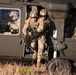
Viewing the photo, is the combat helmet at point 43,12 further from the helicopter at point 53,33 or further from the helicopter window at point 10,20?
the helicopter window at point 10,20

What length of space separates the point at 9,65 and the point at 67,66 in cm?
154

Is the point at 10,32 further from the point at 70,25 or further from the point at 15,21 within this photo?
the point at 70,25

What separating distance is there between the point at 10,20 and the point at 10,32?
0.31m

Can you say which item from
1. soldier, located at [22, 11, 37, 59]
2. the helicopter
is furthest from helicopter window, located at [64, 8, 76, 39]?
soldier, located at [22, 11, 37, 59]

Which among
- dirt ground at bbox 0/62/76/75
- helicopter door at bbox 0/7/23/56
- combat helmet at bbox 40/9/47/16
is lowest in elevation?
dirt ground at bbox 0/62/76/75

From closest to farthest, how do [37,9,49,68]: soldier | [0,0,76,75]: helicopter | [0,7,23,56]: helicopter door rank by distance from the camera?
[0,0,76,75]: helicopter
[37,9,49,68]: soldier
[0,7,23,56]: helicopter door

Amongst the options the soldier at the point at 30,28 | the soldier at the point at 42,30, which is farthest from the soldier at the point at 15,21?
the soldier at the point at 42,30

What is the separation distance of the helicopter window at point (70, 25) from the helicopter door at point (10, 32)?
119cm

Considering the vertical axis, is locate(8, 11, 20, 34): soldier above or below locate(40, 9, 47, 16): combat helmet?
below

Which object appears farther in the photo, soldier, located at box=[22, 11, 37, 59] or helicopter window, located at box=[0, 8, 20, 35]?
helicopter window, located at box=[0, 8, 20, 35]

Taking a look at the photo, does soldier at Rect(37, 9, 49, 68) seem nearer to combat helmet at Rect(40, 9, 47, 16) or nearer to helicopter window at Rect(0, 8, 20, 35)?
combat helmet at Rect(40, 9, 47, 16)

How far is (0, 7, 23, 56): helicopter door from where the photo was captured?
10.8 meters

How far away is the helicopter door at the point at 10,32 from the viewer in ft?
35.6

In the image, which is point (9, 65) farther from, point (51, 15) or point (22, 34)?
point (51, 15)
